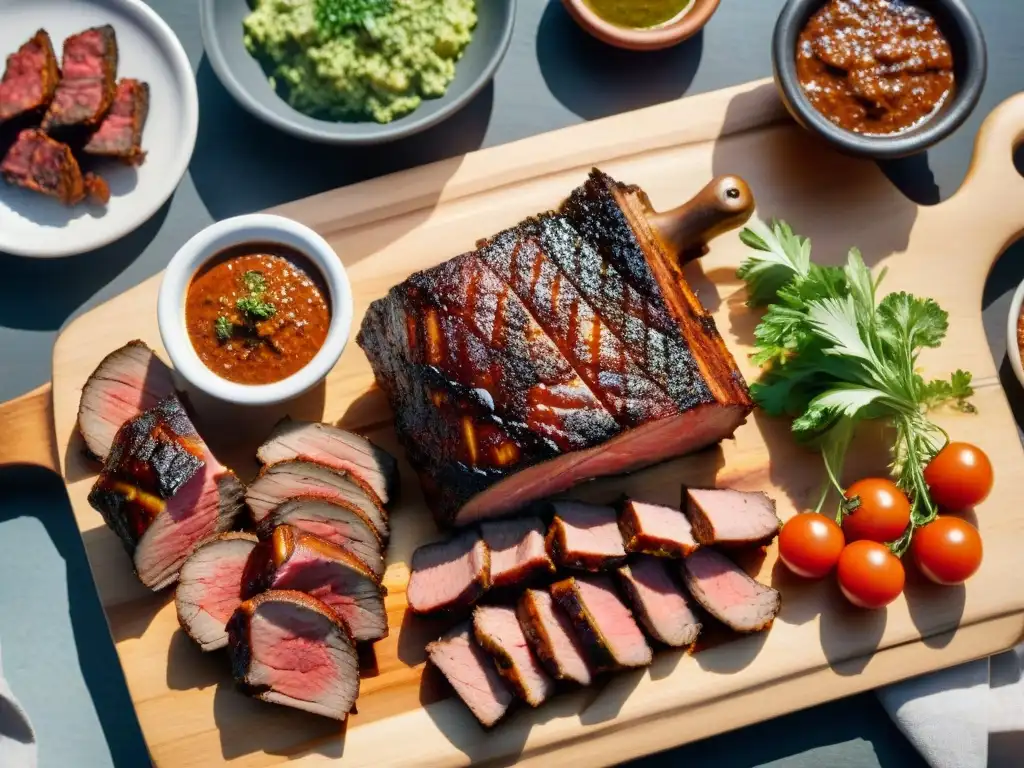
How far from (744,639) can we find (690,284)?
1.50m

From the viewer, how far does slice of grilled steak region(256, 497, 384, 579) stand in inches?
142

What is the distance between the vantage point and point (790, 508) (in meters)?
3.90

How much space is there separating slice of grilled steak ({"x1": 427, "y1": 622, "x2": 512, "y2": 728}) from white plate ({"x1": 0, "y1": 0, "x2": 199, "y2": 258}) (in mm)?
2287

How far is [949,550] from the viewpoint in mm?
3623

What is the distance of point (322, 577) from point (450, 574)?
0.50m

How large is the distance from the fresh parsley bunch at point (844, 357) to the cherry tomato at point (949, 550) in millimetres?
72

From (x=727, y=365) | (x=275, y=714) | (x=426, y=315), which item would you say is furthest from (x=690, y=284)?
(x=275, y=714)

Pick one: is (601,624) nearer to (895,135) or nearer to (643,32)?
(895,135)

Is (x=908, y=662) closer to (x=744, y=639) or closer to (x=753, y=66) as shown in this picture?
(x=744, y=639)

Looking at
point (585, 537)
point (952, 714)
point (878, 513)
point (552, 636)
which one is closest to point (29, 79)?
point (585, 537)

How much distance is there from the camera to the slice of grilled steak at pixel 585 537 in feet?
11.9

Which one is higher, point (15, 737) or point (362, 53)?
point (362, 53)

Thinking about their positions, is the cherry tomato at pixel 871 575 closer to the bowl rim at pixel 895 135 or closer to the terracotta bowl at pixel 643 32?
the bowl rim at pixel 895 135

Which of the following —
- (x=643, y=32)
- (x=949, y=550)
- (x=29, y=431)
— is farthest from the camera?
(x=643, y=32)
